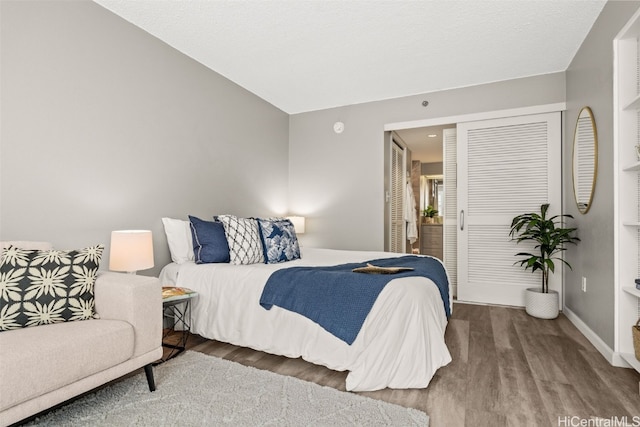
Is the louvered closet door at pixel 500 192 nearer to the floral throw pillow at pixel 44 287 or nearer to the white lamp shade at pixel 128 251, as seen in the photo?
the white lamp shade at pixel 128 251

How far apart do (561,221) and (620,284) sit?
5.59 ft

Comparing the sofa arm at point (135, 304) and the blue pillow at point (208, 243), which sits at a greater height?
the blue pillow at point (208, 243)

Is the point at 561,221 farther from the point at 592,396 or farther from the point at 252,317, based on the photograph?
the point at 252,317

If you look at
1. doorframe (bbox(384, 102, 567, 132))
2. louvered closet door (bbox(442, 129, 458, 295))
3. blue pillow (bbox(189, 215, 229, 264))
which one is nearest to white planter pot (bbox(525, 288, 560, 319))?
louvered closet door (bbox(442, 129, 458, 295))

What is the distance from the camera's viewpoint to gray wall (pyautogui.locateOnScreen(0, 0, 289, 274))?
217 cm

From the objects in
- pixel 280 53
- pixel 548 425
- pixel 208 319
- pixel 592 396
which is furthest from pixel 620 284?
pixel 280 53

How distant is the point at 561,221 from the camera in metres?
3.83

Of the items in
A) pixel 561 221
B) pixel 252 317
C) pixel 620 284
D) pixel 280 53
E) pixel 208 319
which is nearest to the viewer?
pixel 620 284

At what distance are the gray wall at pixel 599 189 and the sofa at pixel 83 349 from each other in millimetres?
3129

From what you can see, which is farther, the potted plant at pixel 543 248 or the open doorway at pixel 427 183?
the open doorway at pixel 427 183

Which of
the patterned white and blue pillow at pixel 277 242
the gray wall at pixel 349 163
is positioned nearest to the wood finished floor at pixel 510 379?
the patterned white and blue pillow at pixel 277 242

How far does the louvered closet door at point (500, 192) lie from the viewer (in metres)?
3.92

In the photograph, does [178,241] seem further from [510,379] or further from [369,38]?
[510,379]

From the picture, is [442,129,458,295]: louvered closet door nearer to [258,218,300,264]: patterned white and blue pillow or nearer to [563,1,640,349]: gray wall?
[563,1,640,349]: gray wall
